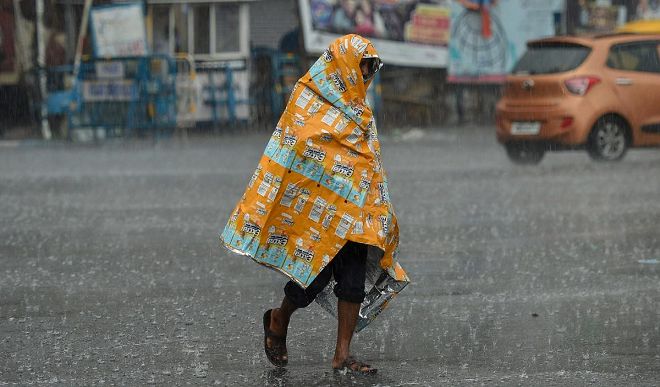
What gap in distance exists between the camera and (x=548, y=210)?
42.4 ft

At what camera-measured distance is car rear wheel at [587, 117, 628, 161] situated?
58.2 ft

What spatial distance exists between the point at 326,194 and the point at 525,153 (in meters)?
12.4

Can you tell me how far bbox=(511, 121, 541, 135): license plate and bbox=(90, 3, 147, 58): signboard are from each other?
9.10m

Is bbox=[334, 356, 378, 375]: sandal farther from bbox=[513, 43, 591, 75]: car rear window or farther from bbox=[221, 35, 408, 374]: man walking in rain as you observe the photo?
bbox=[513, 43, 591, 75]: car rear window

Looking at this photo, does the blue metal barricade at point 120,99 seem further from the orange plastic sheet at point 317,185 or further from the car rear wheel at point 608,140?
the orange plastic sheet at point 317,185

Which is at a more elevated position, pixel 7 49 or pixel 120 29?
pixel 120 29

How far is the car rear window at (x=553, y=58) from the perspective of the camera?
17.7 metres

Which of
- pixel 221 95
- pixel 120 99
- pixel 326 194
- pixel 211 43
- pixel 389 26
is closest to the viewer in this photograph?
pixel 326 194

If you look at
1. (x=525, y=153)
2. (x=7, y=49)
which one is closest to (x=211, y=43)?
(x=7, y=49)

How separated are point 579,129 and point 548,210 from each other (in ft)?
15.4

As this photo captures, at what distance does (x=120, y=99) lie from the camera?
24.0m

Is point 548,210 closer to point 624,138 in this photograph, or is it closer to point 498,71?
point 624,138

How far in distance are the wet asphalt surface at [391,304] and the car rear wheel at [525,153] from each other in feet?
5.16

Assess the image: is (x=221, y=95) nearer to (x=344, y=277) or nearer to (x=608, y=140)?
(x=608, y=140)
